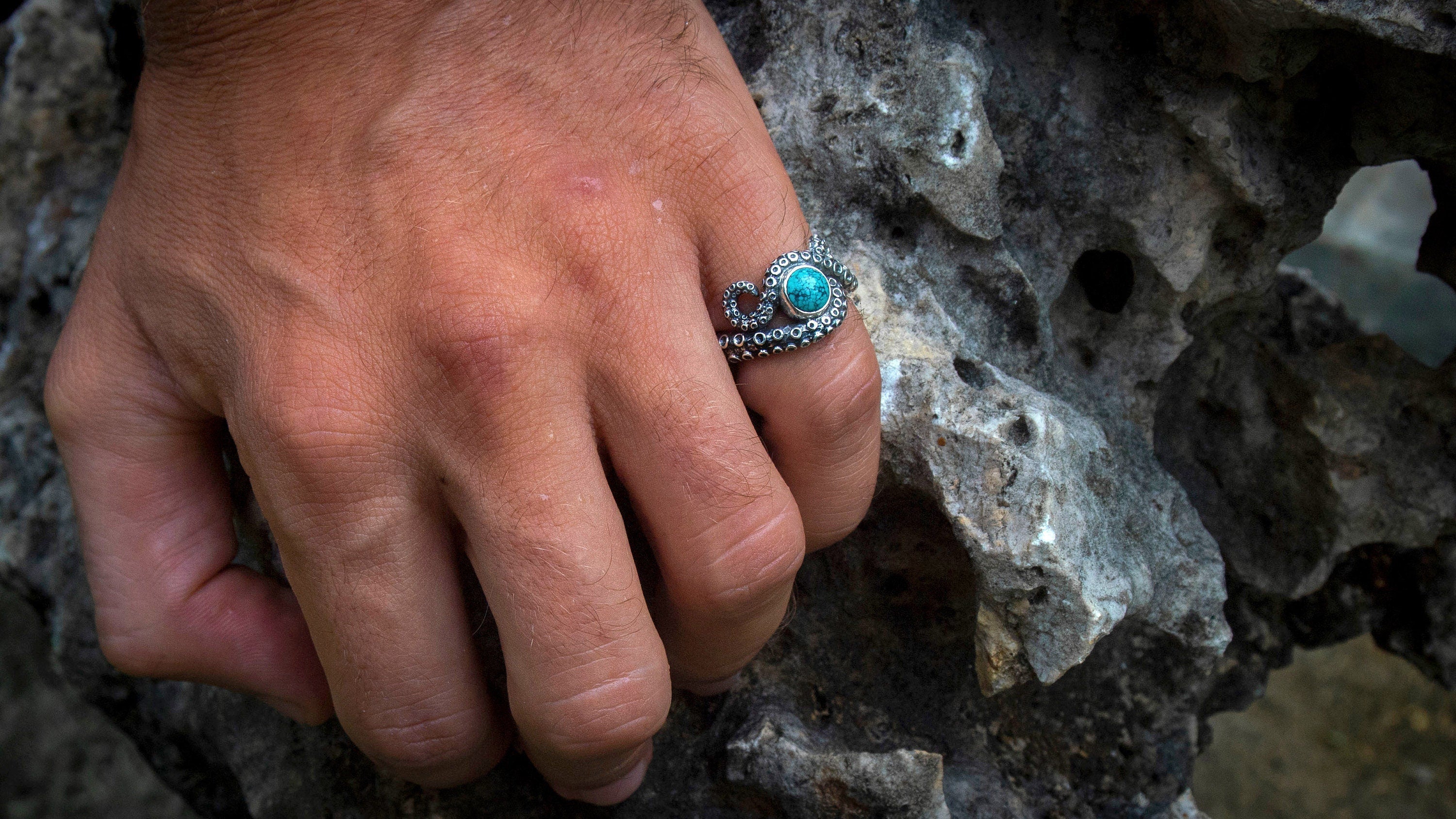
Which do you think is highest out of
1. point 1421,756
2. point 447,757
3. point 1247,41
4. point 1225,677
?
point 1247,41

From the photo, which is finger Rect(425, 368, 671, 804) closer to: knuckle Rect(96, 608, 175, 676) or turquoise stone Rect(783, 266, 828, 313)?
turquoise stone Rect(783, 266, 828, 313)

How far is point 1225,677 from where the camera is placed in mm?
1270

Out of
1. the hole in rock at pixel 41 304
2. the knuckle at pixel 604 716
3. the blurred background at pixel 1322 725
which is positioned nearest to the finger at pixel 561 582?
the knuckle at pixel 604 716

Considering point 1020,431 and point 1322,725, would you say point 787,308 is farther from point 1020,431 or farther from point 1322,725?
point 1322,725

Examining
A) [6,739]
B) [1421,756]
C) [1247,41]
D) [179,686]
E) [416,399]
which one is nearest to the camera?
[416,399]

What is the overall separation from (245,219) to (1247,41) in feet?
2.92

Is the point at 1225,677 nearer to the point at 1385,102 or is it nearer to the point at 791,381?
the point at 1385,102

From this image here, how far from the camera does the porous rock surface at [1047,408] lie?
0.86 metres

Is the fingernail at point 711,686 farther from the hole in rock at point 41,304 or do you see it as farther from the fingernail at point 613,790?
the hole in rock at point 41,304

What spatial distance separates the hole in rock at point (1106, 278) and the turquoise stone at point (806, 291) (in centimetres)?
41

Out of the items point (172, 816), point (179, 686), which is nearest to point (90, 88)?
point (179, 686)

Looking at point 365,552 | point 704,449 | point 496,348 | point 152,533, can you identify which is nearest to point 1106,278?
point 704,449

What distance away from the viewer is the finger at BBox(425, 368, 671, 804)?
0.72 meters

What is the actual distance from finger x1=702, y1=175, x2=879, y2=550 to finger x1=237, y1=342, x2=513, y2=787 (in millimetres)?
283
